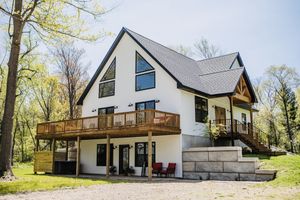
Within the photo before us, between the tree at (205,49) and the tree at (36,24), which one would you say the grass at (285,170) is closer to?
the tree at (36,24)

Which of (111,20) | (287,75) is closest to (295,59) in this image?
(287,75)

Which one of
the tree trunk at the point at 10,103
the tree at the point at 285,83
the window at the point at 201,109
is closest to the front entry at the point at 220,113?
the window at the point at 201,109

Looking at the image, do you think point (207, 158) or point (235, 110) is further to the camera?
point (235, 110)

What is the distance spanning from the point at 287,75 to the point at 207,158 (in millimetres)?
26258

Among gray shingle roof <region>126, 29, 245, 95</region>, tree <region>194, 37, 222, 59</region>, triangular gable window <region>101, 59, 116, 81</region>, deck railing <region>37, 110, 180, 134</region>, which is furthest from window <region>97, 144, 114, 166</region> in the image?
tree <region>194, 37, 222, 59</region>

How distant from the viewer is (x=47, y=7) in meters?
16.4

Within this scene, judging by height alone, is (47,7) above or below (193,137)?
above

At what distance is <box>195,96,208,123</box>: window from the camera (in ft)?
67.4

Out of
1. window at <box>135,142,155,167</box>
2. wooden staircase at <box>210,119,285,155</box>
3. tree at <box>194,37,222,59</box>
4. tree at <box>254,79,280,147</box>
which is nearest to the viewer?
wooden staircase at <box>210,119,285,155</box>

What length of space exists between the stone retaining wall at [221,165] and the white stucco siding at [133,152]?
64 centimetres

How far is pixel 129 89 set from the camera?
2194 centimetres

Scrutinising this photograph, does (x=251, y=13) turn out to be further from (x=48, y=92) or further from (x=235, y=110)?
(x=48, y=92)

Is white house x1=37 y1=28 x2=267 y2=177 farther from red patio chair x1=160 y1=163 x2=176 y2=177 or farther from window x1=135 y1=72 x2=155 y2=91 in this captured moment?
red patio chair x1=160 y1=163 x2=176 y2=177

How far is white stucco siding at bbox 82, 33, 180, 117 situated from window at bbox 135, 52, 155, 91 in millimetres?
256
